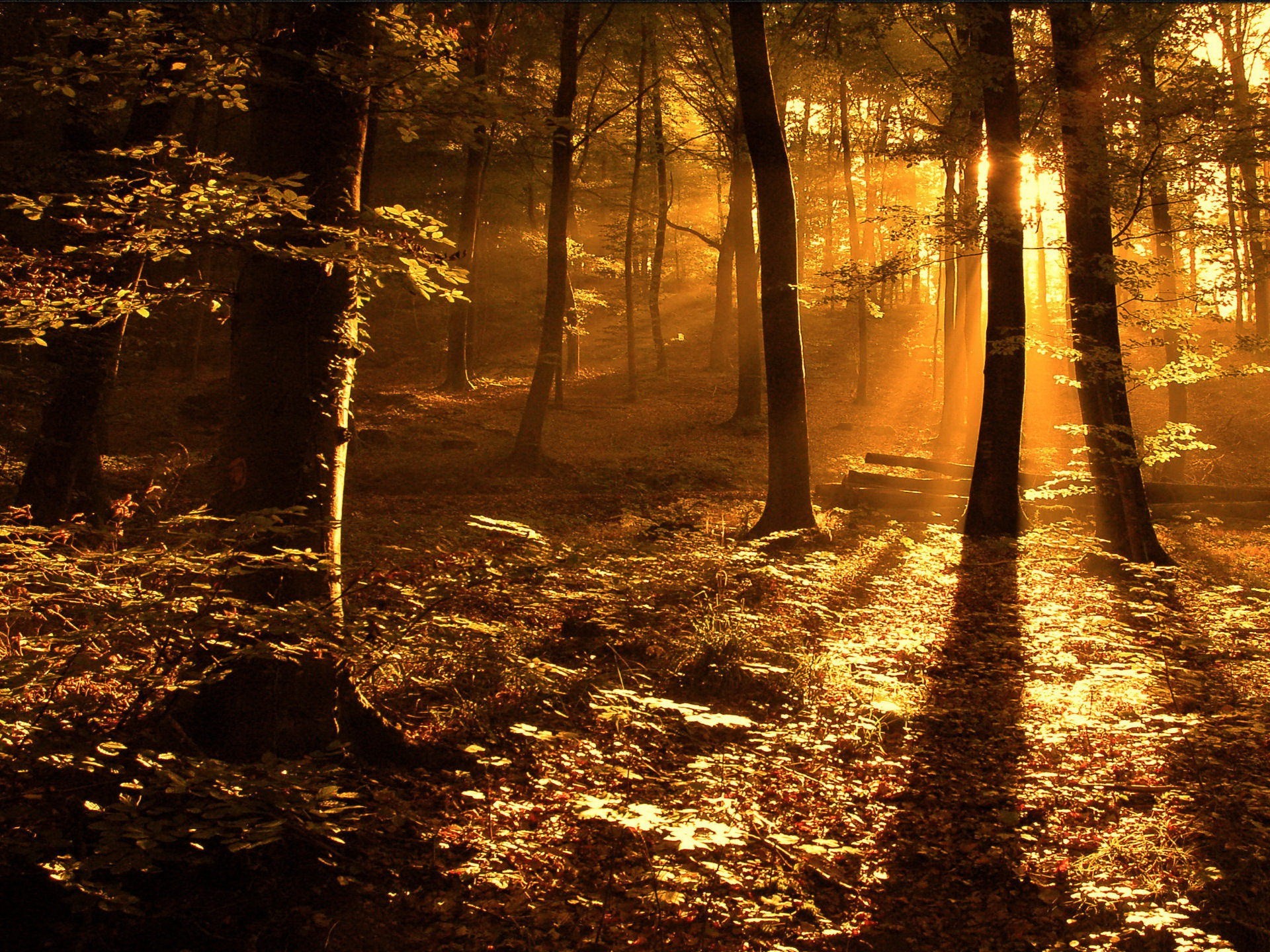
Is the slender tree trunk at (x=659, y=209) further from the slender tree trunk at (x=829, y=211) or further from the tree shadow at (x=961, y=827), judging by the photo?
the tree shadow at (x=961, y=827)

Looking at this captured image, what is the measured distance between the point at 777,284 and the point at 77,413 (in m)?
8.52

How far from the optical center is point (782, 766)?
5.00 metres

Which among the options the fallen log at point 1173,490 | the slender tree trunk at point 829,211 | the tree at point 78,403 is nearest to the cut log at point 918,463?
the fallen log at point 1173,490

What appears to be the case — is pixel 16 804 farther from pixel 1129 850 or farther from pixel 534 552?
pixel 1129 850

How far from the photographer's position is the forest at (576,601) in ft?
11.6

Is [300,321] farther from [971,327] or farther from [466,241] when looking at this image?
[971,327]

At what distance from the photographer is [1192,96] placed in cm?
882

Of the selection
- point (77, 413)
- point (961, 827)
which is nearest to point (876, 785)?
point (961, 827)

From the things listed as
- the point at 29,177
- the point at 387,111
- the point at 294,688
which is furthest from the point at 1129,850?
the point at 29,177

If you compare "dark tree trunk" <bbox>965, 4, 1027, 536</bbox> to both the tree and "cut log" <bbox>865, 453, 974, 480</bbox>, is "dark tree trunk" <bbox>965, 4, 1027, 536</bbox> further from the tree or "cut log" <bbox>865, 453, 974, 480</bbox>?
the tree

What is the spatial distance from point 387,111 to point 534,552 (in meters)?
3.13

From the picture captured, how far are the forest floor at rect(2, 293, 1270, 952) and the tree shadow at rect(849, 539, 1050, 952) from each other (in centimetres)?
2

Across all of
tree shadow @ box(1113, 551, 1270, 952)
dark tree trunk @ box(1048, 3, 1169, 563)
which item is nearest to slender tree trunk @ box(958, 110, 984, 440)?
dark tree trunk @ box(1048, 3, 1169, 563)

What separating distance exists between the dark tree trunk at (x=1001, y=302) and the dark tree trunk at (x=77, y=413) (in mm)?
10275
